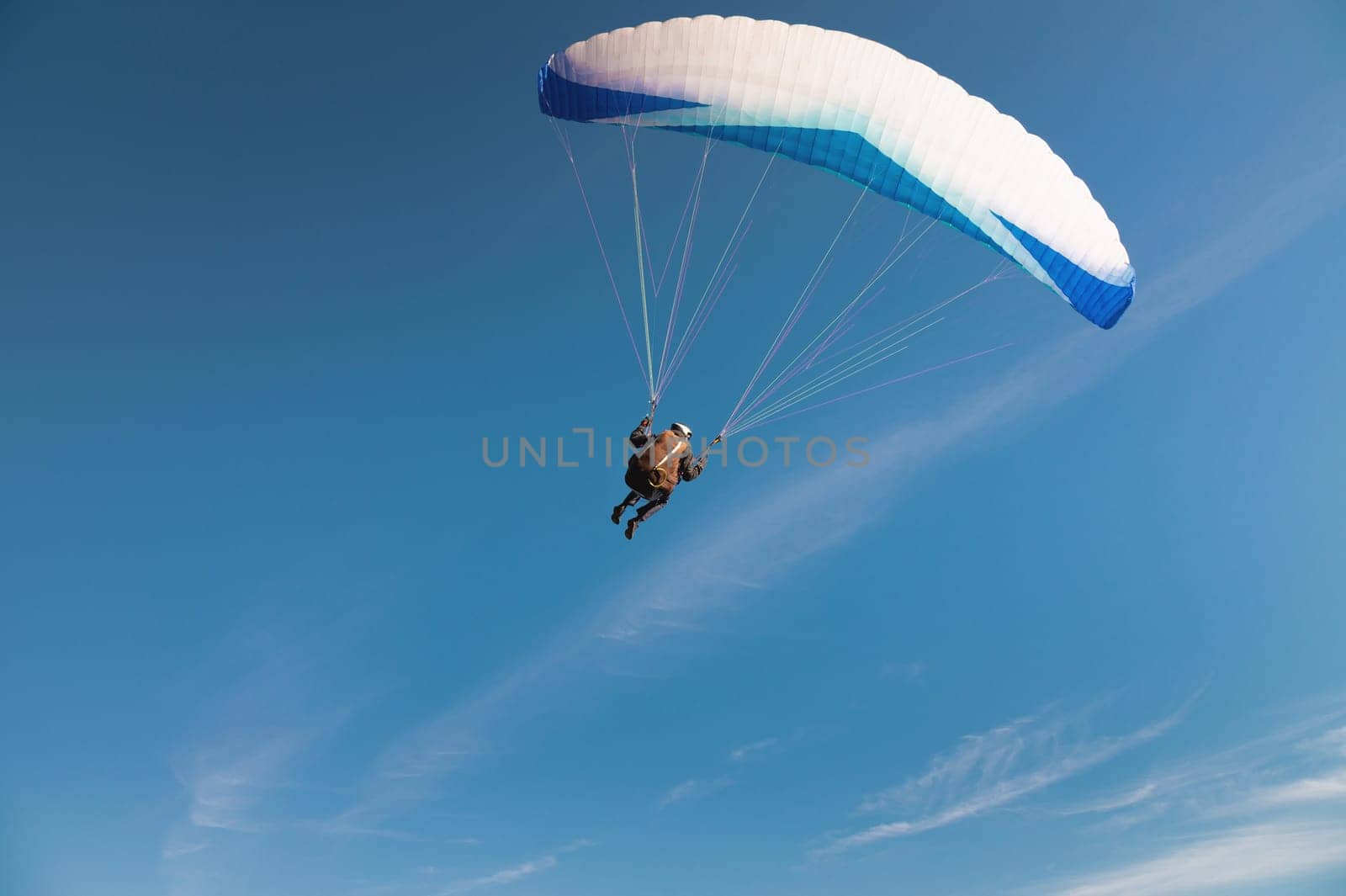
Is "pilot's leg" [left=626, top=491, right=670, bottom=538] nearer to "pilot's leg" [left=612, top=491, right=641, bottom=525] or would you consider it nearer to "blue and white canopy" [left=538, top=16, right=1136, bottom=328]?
"pilot's leg" [left=612, top=491, right=641, bottom=525]

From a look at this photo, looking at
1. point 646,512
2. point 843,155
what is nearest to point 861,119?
point 843,155

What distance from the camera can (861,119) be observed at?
607 inches

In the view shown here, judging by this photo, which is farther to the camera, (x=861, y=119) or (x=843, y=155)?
(x=843, y=155)

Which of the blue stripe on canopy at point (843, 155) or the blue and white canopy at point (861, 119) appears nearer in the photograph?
the blue and white canopy at point (861, 119)

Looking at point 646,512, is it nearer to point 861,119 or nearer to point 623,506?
point 623,506

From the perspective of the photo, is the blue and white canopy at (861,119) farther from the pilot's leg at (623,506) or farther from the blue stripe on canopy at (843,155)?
the pilot's leg at (623,506)

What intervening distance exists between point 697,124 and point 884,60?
348 centimetres

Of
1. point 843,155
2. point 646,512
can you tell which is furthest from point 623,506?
point 843,155

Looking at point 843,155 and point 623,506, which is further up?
point 843,155

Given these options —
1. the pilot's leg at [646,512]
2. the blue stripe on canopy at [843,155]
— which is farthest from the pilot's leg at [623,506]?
the blue stripe on canopy at [843,155]

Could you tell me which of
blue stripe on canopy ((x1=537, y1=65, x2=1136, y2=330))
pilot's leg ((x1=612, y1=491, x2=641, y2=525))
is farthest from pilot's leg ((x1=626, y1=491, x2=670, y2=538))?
blue stripe on canopy ((x1=537, y1=65, x2=1136, y2=330))

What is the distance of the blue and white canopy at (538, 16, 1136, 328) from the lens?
15273mm

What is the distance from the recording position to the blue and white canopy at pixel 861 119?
15273mm

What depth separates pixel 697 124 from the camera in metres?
16.2
